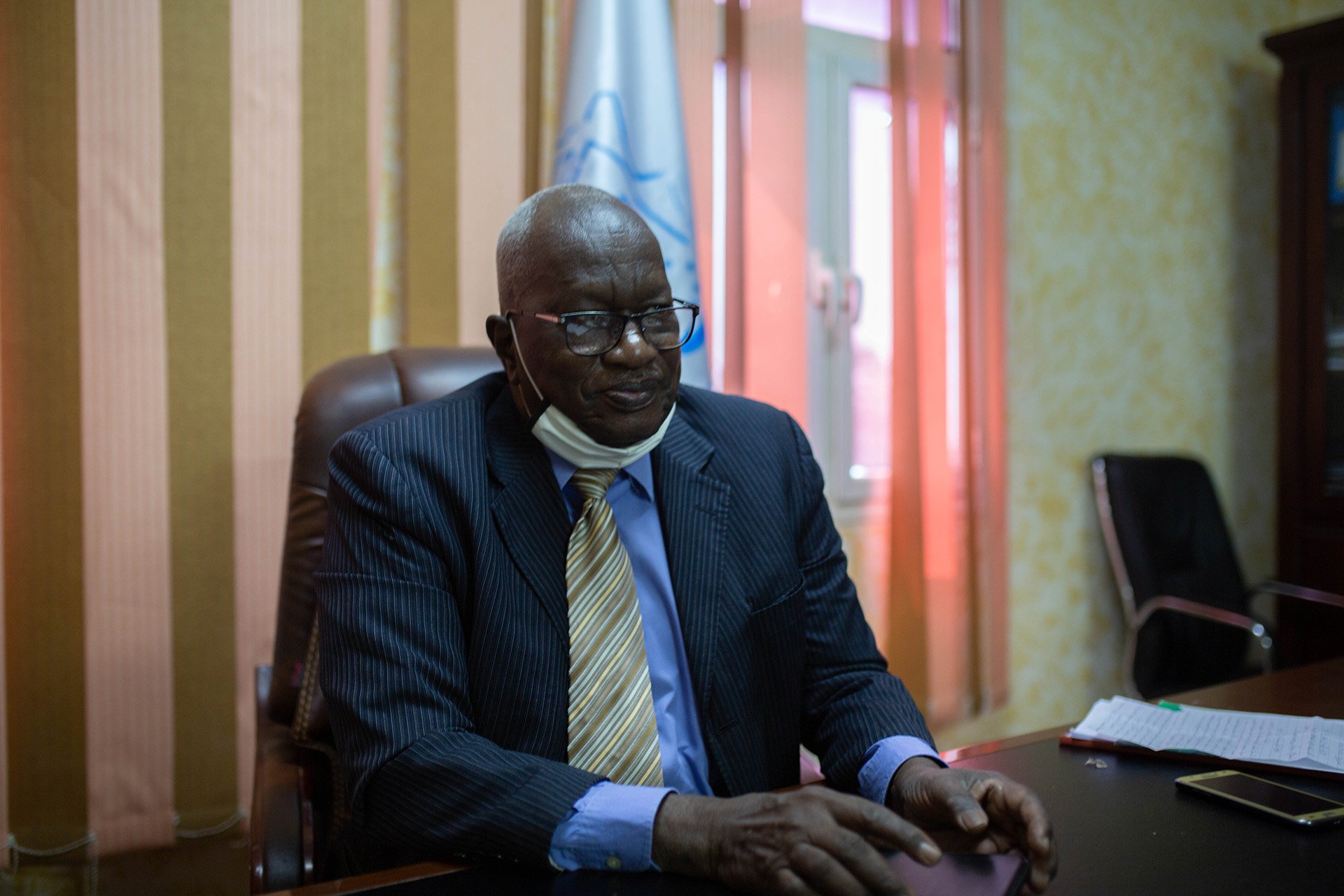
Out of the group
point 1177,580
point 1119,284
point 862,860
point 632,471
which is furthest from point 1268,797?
point 1119,284

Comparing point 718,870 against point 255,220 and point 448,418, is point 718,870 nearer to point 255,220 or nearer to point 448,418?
point 448,418

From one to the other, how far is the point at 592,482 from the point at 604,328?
191 millimetres

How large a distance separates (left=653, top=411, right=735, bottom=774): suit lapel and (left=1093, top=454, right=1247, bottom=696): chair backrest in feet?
6.66

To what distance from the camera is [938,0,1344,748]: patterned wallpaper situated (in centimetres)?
314

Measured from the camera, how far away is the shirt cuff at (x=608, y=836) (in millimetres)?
839

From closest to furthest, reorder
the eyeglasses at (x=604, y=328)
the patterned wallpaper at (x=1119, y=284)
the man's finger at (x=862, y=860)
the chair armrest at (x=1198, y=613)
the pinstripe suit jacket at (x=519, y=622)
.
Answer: the man's finger at (x=862, y=860) → the pinstripe suit jacket at (x=519, y=622) → the eyeglasses at (x=604, y=328) → the chair armrest at (x=1198, y=613) → the patterned wallpaper at (x=1119, y=284)

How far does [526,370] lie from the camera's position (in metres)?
1.22

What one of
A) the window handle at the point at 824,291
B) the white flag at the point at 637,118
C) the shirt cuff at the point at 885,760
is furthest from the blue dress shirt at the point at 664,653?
the window handle at the point at 824,291

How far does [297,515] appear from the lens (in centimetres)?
149

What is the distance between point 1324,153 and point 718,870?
11.3ft

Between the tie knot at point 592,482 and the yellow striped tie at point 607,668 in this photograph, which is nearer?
the yellow striped tie at point 607,668

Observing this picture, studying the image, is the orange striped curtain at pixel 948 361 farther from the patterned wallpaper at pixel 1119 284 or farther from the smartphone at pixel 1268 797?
the smartphone at pixel 1268 797

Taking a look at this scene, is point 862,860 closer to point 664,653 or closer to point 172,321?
point 664,653

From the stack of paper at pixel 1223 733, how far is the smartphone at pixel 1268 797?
7 centimetres
